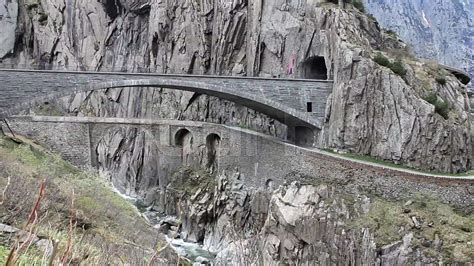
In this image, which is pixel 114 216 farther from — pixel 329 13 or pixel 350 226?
pixel 329 13

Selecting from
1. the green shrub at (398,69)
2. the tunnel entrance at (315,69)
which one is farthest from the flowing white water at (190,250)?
the green shrub at (398,69)

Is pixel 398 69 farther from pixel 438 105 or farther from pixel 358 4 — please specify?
pixel 358 4

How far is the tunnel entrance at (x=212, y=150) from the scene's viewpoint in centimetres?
3362

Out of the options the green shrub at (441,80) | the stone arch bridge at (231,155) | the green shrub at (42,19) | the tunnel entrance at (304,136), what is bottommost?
the stone arch bridge at (231,155)

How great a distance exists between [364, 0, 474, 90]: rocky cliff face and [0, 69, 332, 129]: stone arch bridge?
2236 inches

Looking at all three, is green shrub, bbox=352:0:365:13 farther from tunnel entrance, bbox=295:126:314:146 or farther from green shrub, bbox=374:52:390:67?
tunnel entrance, bbox=295:126:314:146

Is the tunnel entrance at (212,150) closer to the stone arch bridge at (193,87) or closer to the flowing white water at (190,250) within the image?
the flowing white water at (190,250)

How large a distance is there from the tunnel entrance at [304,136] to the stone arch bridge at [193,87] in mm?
1558

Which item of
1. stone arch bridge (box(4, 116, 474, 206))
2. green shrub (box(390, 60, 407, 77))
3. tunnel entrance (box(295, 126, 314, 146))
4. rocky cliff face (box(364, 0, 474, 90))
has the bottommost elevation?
stone arch bridge (box(4, 116, 474, 206))

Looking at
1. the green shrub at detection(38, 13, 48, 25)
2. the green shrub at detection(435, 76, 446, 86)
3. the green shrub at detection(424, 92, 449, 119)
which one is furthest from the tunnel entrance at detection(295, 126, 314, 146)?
the green shrub at detection(38, 13, 48, 25)

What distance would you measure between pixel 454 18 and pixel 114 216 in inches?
3466

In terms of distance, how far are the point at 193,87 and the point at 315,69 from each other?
1048cm

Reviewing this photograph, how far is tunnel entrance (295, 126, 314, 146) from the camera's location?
93.5 feet

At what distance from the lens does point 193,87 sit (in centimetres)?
2711
